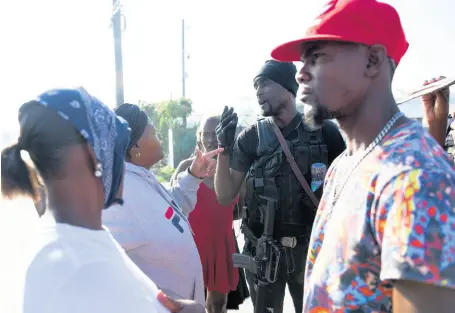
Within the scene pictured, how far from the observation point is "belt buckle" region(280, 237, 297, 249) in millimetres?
2918

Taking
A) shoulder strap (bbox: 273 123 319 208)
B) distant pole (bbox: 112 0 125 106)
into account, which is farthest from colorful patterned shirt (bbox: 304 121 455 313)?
distant pole (bbox: 112 0 125 106)

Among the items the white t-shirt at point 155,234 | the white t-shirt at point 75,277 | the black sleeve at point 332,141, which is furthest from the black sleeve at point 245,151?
the white t-shirt at point 75,277

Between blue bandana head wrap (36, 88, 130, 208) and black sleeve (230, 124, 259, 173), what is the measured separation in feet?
5.50

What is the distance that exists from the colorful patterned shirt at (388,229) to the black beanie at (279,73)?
1742 millimetres

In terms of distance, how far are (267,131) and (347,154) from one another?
1.49 metres

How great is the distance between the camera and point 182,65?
2814cm

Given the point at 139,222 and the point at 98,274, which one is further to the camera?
the point at 139,222

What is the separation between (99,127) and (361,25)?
879 millimetres

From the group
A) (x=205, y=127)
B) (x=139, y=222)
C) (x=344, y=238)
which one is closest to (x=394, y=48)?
(x=344, y=238)

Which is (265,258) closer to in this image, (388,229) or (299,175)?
(299,175)

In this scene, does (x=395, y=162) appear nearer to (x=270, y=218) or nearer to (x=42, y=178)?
(x=42, y=178)

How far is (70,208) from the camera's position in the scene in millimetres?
1269

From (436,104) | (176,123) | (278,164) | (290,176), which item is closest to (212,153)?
(278,164)

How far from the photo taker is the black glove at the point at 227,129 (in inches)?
120
